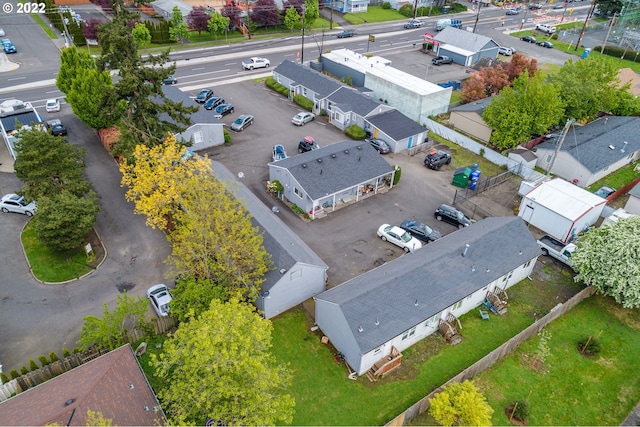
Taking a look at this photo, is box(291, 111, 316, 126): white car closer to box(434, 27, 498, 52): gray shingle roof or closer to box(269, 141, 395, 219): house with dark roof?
box(269, 141, 395, 219): house with dark roof

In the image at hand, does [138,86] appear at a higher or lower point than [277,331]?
higher

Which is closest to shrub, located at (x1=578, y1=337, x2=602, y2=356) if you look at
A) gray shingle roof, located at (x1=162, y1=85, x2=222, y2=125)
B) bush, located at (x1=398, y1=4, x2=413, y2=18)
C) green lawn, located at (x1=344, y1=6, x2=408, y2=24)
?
gray shingle roof, located at (x1=162, y1=85, x2=222, y2=125)

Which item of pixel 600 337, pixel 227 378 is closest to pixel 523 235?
pixel 600 337

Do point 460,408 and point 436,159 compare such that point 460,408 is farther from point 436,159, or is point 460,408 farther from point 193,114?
point 193,114

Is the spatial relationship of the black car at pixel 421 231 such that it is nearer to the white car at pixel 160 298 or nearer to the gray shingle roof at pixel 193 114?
the white car at pixel 160 298

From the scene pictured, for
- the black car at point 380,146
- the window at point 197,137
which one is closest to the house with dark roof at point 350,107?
the black car at point 380,146

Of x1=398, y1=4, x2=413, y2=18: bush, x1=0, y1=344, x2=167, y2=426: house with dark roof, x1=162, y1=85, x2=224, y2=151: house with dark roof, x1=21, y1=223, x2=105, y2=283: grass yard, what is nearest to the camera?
x1=0, y1=344, x2=167, y2=426: house with dark roof

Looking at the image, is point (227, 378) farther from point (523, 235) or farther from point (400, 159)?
point (400, 159)
